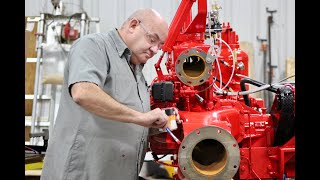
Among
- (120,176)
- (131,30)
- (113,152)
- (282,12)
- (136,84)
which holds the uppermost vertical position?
(282,12)

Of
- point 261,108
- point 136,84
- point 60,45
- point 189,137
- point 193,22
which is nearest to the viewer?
point 189,137

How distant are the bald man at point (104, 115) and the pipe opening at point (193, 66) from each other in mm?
379

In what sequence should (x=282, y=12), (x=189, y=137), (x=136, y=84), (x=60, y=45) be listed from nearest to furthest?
(x=189, y=137) < (x=136, y=84) < (x=60, y=45) < (x=282, y=12)

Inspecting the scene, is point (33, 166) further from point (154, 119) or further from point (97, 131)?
point (154, 119)

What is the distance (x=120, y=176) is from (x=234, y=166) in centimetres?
49

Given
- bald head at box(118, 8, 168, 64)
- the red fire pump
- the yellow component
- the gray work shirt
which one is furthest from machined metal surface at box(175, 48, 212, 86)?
the yellow component

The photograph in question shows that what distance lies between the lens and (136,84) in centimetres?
159

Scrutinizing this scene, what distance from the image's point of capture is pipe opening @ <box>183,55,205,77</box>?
6.26 ft

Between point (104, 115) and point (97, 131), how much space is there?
17 cm

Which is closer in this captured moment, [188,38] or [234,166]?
[234,166]

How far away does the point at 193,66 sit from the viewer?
6.47 feet

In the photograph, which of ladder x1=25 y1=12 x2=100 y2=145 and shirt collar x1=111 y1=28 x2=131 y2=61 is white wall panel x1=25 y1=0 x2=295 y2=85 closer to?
ladder x1=25 y1=12 x2=100 y2=145

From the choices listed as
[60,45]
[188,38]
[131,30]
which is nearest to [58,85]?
[60,45]

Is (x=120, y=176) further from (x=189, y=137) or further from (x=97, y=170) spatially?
(x=189, y=137)
